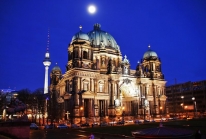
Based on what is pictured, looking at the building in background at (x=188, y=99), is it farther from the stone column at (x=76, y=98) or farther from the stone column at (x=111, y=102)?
the stone column at (x=76, y=98)

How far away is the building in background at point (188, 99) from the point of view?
10525cm

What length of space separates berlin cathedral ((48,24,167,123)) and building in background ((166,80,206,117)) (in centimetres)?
2769

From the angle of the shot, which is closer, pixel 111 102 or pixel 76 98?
pixel 76 98

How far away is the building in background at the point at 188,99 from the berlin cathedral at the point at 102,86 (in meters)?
27.7

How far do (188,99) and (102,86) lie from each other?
65.7 m

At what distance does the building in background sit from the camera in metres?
105

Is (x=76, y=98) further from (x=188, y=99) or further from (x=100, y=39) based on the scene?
(x=188, y=99)

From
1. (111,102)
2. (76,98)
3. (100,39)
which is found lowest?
(111,102)

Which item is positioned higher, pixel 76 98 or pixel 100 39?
pixel 100 39

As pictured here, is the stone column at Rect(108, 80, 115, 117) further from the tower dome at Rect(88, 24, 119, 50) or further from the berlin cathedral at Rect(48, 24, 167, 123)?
the tower dome at Rect(88, 24, 119, 50)

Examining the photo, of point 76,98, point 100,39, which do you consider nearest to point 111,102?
point 76,98

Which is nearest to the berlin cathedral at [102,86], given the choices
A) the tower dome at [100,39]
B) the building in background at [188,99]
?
the tower dome at [100,39]

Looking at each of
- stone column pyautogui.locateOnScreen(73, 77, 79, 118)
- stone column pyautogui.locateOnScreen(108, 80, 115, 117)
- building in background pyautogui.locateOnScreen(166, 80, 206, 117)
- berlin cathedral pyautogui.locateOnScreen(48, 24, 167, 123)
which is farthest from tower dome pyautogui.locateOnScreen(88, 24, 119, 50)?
building in background pyautogui.locateOnScreen(166, 80, 206, 117)

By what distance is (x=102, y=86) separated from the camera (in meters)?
67.9
